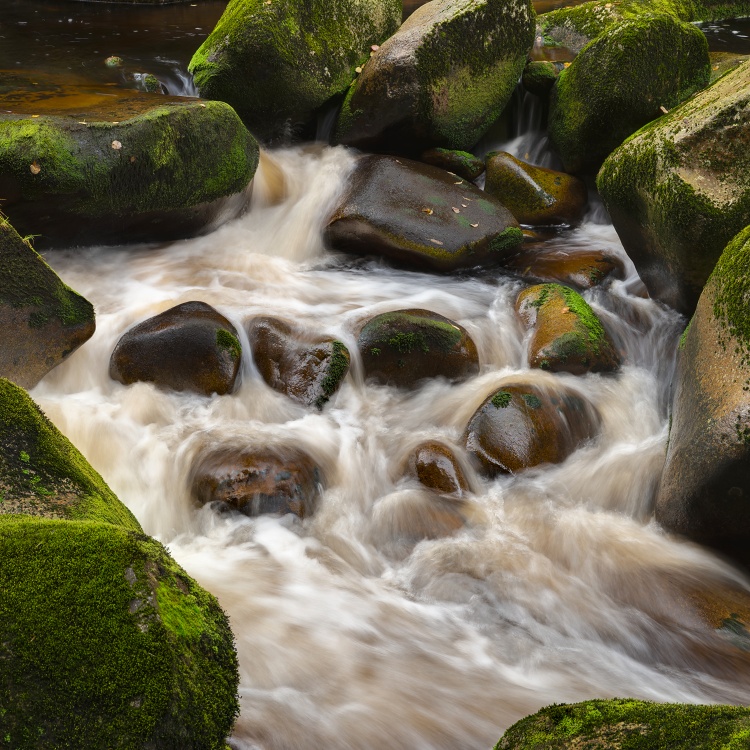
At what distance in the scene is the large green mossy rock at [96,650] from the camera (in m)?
1.95

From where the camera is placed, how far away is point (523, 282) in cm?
748

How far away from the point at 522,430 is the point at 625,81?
4719 millimetres

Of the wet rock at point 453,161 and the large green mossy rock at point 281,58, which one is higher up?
the large green mossy rock at point 281,58

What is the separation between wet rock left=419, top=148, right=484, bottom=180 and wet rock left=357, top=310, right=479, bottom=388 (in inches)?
124

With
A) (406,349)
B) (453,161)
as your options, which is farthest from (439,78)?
(406,349)

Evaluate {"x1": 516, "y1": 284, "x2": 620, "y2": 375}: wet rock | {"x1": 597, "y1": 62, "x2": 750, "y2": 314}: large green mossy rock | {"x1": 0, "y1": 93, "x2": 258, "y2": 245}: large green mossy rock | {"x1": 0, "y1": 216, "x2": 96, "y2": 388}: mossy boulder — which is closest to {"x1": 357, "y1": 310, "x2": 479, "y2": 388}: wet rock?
{"x1": 516, "y1": 284, "x2": 620, "y2": 375}: wet rock

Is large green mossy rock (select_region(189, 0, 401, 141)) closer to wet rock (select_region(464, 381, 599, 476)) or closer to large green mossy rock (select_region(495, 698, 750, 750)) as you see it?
wet rock (select_region(464, 381, 599, 476))

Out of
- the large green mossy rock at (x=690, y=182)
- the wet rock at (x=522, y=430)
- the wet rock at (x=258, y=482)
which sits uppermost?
the large green mossy rock at (x=690, y=182)

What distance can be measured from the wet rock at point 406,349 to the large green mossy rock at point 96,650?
12.7 feet

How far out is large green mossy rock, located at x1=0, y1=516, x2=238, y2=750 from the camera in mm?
1949

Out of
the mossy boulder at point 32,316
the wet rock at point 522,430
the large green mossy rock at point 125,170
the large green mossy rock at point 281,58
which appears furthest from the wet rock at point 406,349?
the large green mossy rock at point 281,58

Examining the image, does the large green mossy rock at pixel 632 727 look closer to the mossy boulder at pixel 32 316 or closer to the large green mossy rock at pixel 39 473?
the large green mossy rock at pixel 39 473

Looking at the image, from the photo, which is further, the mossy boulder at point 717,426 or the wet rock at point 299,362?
the wet rock at point 299,362

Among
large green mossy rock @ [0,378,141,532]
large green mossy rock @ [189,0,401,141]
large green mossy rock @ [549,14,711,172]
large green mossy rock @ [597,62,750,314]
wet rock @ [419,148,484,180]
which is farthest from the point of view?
wet rock @ [419,148,484,180]
